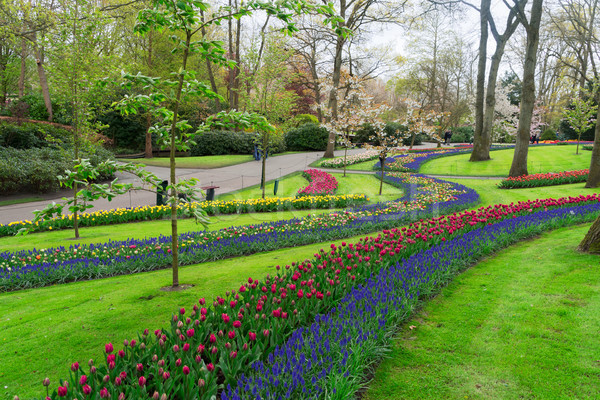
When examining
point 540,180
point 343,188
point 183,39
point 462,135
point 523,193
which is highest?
point 462,135

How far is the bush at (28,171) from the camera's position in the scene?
1407cm

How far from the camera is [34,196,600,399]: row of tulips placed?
7.82 feet

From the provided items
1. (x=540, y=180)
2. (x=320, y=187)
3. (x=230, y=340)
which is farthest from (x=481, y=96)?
(x=230, y=340)

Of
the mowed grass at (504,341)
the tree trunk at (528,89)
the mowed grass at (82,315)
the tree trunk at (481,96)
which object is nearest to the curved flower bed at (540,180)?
the tree trunk at (528,89)

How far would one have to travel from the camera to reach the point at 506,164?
70.7 ft

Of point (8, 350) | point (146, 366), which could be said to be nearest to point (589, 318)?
point (146, 366)

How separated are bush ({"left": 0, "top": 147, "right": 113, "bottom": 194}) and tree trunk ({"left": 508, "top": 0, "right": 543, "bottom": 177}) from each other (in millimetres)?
18050

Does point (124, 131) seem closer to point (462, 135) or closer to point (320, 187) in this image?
point (320, 187)

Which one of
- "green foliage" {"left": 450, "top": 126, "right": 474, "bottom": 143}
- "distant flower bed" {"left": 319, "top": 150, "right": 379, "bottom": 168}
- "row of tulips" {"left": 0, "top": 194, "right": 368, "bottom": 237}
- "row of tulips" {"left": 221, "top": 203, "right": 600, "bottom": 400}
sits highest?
"green foliage" {"left": 450, "top": 126, "right": 474, "bottom": 143}

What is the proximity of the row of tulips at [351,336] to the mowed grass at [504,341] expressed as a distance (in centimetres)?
23

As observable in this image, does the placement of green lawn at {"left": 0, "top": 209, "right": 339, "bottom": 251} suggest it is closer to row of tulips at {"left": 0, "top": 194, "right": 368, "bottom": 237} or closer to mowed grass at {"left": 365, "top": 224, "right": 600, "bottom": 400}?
row of tulips at {"left": 0, "top": 194, "right": 368, "bottom": 237}

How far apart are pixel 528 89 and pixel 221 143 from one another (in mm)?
21824

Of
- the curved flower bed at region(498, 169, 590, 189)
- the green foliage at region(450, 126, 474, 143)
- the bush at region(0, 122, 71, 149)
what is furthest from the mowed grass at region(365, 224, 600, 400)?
the green foliage at region(450, 126, 474, 143)

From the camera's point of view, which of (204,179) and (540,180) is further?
(204,179)
